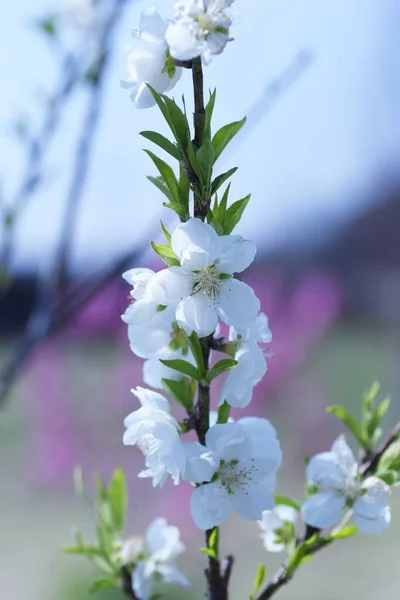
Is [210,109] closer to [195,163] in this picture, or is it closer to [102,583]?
[195,163]

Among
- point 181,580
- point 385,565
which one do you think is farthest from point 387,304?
point 181,580

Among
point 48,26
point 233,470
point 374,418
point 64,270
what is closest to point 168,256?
point 233,470

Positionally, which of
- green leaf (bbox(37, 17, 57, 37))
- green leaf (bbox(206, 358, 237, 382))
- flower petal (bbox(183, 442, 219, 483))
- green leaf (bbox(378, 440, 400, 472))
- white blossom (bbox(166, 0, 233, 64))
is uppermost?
green leaf (bbox(37, 17, 57, 37))

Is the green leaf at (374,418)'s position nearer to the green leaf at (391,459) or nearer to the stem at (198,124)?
the green leaf at (391,459)

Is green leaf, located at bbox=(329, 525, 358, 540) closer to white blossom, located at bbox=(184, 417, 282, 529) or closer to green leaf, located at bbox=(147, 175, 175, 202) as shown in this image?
white blossom, located at bbox=(184, 417, 282, 529)

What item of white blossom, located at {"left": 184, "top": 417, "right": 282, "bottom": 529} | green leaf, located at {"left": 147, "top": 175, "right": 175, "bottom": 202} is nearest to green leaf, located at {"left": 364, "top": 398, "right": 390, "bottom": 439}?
white blossom, located at {"left": 184, "top": 417, "right": 282, "bottom": 529}

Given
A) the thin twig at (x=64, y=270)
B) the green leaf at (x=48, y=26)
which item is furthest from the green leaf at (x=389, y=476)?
the green leaf at (x=48, y=26)

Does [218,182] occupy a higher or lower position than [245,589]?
higher

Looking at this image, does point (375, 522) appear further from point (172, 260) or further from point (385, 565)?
point (385, 565)
